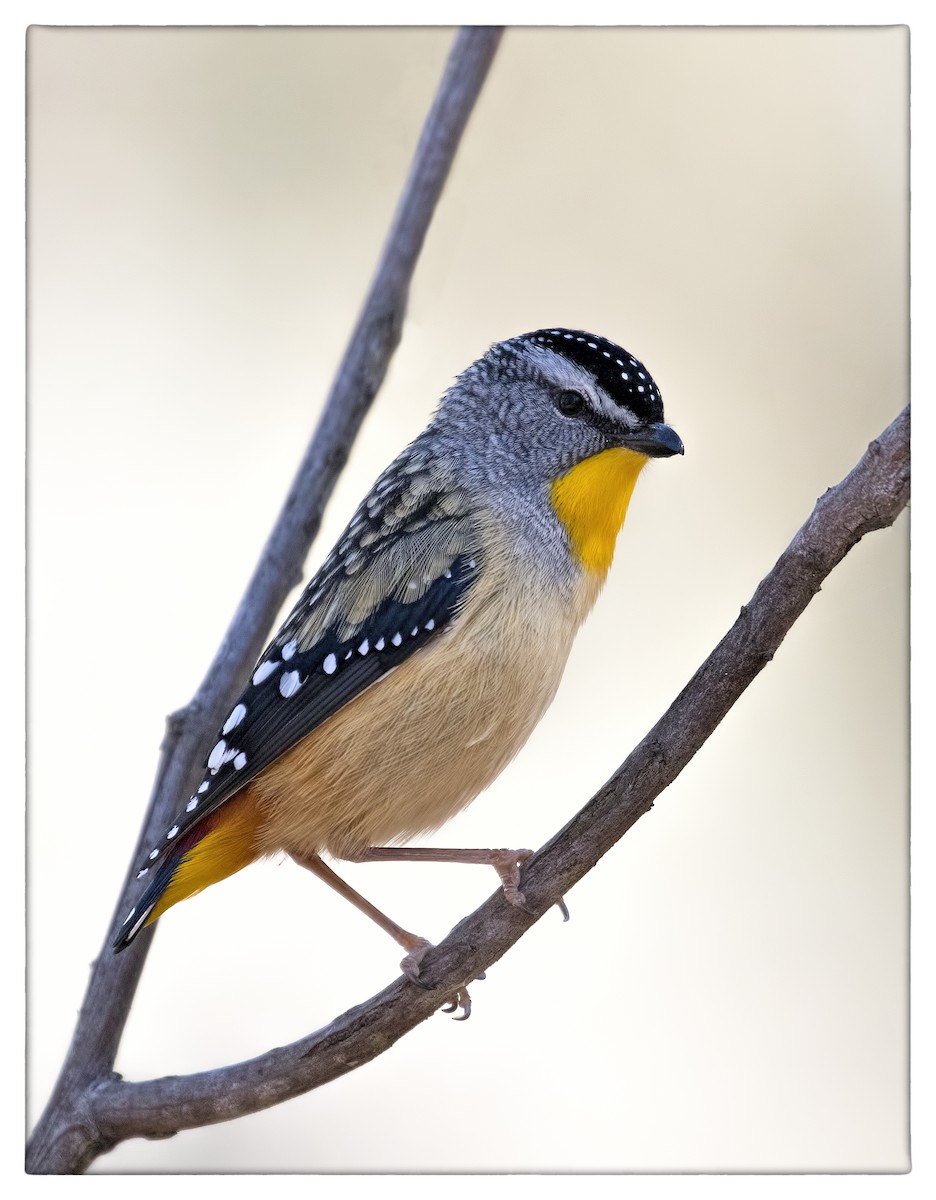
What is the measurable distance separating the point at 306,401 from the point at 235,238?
0.38 meters

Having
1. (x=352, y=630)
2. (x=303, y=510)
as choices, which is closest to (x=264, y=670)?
(x=352, y=630)

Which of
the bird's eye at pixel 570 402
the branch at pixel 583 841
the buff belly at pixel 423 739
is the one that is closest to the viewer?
the branch at pixel 583 841

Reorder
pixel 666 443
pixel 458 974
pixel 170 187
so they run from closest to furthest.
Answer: pixel 458 974
pixel 666 443
pixel 170 187

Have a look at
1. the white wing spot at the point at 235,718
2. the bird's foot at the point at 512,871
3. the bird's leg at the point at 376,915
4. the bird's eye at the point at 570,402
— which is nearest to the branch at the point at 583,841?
the bird's foot at the point at 512,871

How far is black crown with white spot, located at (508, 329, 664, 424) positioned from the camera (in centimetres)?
231

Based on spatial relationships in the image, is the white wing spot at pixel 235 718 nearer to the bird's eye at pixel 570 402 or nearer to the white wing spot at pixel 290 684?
the white wing spot at pixel 290 684

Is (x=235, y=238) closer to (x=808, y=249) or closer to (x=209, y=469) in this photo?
(x=209, y=469)

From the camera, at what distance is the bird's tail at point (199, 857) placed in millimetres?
2234

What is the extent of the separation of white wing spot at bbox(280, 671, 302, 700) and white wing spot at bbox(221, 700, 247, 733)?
10 cm

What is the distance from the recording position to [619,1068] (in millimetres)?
2434

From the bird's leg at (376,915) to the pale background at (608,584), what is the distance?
87 mm

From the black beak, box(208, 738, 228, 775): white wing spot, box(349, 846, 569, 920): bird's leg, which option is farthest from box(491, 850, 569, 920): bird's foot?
the black beak

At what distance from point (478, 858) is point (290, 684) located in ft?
1.49

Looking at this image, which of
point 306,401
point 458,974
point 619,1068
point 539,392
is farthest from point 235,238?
point 619,1068
